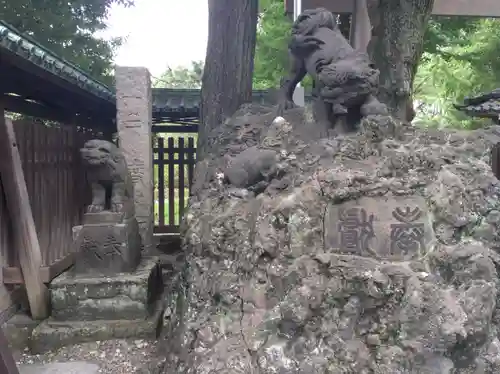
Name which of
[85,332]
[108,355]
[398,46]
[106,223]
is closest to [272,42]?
[398,46]

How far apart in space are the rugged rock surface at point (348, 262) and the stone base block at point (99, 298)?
3.46ft

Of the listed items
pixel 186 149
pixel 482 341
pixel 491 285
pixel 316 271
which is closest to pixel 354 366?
pixel 316 271

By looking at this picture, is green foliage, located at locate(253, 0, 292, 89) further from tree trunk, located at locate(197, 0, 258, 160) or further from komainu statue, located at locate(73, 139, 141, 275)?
komainu statue, located at locate(73, 139, 141, 275)

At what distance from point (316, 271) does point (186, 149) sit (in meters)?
6.70

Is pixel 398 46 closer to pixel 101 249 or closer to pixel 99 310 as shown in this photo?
pixel 101 249

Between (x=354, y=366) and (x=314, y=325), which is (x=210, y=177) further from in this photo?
(x=354, y=366)

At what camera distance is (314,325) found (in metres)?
2.66

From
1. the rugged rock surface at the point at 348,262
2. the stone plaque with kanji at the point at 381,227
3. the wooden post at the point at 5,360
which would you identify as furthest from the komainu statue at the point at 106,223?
the stone plaque with kanji at the point at 381,227

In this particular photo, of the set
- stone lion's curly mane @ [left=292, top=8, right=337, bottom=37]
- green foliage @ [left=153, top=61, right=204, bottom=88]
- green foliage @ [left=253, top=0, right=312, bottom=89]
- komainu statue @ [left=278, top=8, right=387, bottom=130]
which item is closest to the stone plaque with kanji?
komainu statue @ [left=278, top=8, right=387, bottom=130]

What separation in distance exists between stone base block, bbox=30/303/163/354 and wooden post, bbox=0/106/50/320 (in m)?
0.32

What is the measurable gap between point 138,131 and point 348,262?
387cm

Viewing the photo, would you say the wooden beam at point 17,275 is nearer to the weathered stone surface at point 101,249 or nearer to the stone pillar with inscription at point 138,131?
the weathered stone surface at point 101,249

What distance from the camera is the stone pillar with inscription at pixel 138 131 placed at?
5.80 meters

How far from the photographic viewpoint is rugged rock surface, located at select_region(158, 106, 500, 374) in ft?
8.52
